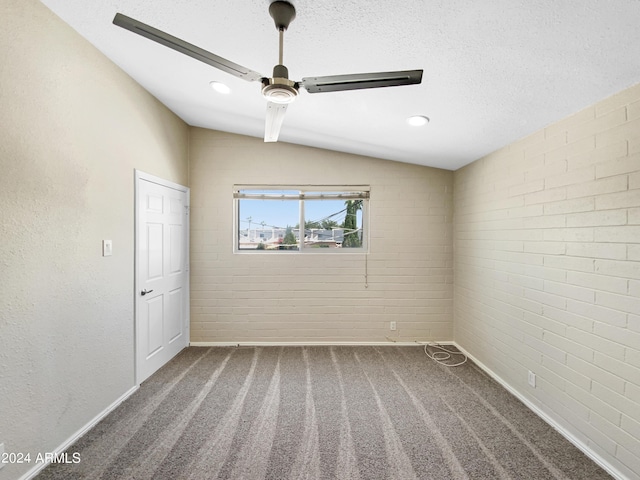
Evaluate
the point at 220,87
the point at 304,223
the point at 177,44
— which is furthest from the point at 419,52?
the point at 304,223

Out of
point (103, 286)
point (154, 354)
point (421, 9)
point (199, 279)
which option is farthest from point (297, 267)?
point (421, 9)

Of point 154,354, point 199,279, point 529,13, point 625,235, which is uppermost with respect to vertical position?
point 529,13

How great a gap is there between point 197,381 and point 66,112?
8.01ft

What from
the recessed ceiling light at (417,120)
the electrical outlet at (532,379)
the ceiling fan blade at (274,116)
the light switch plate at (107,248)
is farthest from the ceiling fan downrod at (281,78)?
the electrical outlet at (532,379)

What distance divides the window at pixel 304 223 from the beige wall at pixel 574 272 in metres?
1.54

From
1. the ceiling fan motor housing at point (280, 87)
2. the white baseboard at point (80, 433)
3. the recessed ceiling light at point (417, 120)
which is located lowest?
the white baseboard at point (80, 433)

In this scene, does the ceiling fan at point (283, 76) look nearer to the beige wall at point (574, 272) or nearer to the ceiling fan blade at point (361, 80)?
the ceiling fan blade at point (361, 80)

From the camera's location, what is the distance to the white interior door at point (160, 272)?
275 cm

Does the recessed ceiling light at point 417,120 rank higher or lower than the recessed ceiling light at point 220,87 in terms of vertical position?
lower

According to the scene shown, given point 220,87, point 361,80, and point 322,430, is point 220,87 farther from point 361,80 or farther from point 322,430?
point 322,430

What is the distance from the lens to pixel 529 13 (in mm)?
1317

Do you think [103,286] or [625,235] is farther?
[103,286]

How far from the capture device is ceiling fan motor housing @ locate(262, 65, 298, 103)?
4.52 feet

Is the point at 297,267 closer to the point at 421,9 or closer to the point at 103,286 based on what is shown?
the point at 103,286
